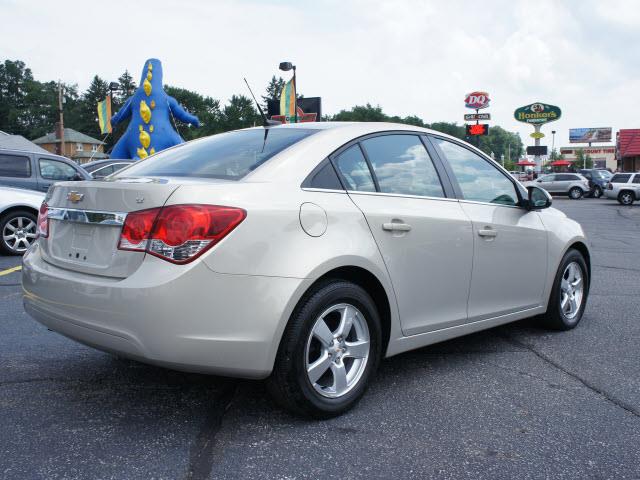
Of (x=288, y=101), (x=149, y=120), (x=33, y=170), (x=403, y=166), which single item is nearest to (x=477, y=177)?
(x=403, y=166)

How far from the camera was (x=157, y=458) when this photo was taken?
8.64ft

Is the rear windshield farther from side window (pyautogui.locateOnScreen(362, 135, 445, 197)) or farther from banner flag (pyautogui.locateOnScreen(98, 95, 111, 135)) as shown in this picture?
banner flag (pyautogui.locateOnScreen(98, 95, 111, 135))

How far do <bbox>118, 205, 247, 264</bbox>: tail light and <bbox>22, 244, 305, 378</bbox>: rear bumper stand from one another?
0.06 metres

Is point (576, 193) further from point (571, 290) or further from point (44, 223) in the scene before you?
point (44, 223)

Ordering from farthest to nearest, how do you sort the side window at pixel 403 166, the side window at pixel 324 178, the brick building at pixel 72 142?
the brick building at pixel 72 142
the side window at pixel 403 166
the side window at pixel 324 178

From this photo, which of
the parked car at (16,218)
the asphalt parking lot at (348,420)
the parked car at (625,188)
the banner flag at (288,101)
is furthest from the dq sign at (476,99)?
the asphalt parking lot at (348,420)

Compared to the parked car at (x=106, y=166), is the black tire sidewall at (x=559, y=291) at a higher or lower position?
lower

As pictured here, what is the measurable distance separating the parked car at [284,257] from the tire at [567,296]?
0.79 m

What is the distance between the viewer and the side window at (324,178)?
10.3 ft

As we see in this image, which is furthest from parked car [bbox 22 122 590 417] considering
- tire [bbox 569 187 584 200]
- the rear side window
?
tire [bbox 569 187 584 200]

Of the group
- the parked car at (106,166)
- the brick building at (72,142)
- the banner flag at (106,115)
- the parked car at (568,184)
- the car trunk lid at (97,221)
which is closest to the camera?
the car trunk lid at (97,221)

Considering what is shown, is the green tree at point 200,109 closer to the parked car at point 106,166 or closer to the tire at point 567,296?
the parked car at point 106,166

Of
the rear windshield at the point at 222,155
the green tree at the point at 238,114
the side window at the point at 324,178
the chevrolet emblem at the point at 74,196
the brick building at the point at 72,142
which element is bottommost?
the chevrolet emblem at the point at 74,196

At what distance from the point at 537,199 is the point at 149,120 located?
20216 mm
